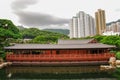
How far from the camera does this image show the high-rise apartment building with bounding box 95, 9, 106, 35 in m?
173

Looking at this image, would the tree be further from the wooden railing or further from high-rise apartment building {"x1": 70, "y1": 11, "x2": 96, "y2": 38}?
high-rise apartment building {"x1": 70, "y1": 11, "x2": 96, "y2": 38}

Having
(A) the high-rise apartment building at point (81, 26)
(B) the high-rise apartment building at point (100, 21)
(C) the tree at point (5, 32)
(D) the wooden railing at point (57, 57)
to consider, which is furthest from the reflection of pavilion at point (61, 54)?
(A) the high-rise apartment building at point (81, 26)

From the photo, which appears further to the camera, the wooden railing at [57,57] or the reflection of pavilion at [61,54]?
the reflection of pavilion at [61,54]

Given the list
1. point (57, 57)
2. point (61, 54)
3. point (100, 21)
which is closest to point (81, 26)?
point (100, 21)

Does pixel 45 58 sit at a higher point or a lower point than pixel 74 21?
lower

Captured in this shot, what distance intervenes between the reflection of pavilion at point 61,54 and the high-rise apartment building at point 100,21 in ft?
444

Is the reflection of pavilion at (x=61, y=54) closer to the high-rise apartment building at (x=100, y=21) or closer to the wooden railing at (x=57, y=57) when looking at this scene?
the wooden railing at (x=57, y=57)

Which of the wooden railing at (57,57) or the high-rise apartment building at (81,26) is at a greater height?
the high-rise apartment building at (81,26)

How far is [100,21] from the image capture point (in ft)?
577

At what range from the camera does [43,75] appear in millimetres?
29047

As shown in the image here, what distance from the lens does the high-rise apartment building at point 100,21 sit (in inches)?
6813

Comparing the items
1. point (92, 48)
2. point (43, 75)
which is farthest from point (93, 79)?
point (92, 48)

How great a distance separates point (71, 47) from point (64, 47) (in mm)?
1163

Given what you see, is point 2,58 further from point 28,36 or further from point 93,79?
point 28,36
